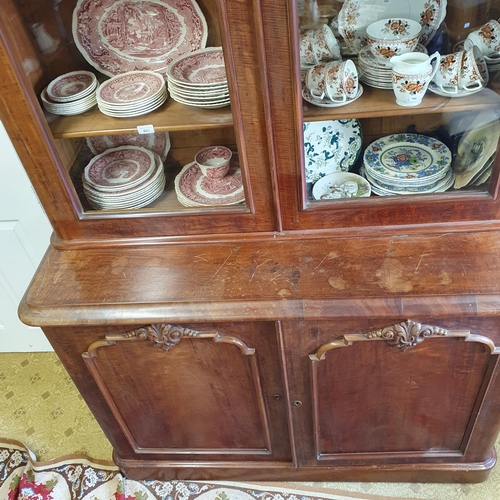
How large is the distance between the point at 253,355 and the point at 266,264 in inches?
7.4

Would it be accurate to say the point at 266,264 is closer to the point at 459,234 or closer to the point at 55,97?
the point at 459,234

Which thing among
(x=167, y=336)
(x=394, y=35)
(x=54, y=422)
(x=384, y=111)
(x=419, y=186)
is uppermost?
(x=394, y=35)

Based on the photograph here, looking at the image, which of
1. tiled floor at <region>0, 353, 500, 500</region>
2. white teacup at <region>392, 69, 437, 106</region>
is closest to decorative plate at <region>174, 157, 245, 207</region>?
white teacup at <region>392, 69, 437, 106</region>

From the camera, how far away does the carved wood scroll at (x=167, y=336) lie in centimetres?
102

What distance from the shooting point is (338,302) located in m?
0.96

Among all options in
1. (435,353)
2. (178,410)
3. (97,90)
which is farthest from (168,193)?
(435,353)

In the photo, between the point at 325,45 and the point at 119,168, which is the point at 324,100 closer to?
the point at 325,45

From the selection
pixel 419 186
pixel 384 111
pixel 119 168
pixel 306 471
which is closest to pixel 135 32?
pixel 119 168

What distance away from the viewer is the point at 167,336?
3.38 feet

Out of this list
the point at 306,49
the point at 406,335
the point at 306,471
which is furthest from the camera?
the point at 306,471

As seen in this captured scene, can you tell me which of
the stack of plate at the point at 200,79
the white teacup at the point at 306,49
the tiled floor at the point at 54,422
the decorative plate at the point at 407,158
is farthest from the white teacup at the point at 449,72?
the tiled floor at the point at 54,422

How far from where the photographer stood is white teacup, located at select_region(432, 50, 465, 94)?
35.9 inches

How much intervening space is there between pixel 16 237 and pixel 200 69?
83cm

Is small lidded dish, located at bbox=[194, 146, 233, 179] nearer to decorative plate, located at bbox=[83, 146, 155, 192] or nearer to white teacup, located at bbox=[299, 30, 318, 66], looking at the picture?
decorative plate, located at bbox=[83, 146, 155, 192]
